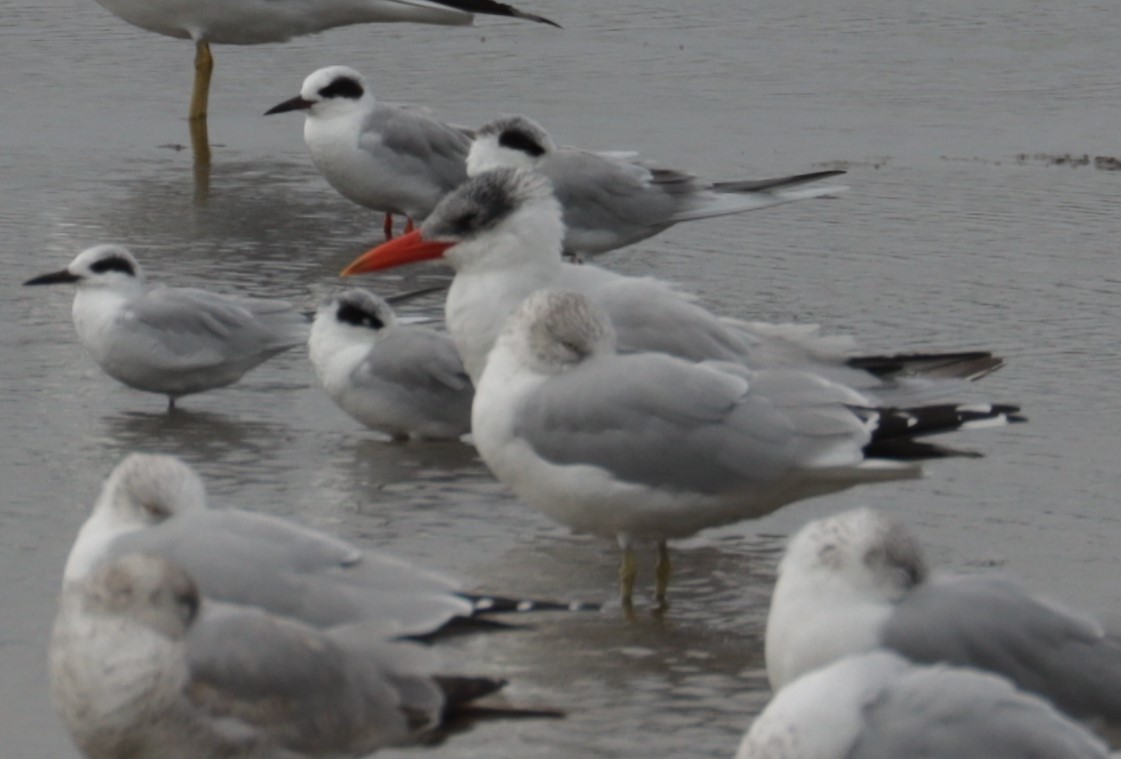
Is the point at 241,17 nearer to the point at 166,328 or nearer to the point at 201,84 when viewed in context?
the point at 201,84

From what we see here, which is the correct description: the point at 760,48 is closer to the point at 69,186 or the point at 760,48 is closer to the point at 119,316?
the point at 69,186

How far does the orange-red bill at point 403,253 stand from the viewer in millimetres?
6547

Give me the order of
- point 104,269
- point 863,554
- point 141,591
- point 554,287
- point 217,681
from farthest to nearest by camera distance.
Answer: point 104,269 → point 554,287 → point 863,554 → point 217,681 → point 141,591

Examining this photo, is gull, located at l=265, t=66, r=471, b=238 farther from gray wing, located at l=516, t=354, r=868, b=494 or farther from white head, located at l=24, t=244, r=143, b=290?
gray wing, located at l=516, t=354, r=868, b=494

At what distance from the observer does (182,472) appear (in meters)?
4.55

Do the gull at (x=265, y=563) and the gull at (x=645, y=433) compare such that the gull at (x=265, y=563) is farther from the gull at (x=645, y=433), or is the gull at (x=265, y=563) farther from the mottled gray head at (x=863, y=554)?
the gull at (x=645, y=433)

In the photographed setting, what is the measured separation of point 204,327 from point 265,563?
300cm

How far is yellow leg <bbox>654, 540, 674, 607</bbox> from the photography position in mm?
5668

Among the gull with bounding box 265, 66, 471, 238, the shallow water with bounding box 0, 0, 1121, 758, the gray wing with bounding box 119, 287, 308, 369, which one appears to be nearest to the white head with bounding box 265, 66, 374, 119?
the gull with bounding box 265, 66, 471, 238

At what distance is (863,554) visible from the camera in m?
4.15

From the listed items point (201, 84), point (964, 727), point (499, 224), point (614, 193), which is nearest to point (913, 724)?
point (964, 727)

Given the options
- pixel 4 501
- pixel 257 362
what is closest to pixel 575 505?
pixel 4 501

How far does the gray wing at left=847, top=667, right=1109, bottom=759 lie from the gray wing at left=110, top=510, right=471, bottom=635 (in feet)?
3.18

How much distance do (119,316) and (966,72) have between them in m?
7.13
